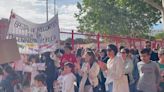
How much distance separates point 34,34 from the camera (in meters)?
9.55

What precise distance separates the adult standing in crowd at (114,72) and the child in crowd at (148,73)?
0.36 m

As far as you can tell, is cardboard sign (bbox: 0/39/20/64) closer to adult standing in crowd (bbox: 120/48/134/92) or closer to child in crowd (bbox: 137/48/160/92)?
child in crowd (bbox: 137/48/160/92)

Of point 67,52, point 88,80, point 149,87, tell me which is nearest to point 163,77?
point 149,87

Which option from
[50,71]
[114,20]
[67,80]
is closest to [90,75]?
[67,80]

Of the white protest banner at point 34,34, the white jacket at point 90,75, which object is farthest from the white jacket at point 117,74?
the white protest banner at point 34,34

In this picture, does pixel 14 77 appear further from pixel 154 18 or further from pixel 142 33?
pixel 142 33

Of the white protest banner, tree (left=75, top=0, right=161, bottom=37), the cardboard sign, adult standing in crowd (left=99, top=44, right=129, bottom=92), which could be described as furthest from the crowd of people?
tree (left=75, top=0, right=161, bottom=37)

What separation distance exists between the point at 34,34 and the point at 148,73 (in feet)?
9.77

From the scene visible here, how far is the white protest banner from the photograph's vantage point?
9031mm

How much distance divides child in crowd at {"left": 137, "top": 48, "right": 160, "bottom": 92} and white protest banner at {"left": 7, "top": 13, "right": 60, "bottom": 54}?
269 centimetres

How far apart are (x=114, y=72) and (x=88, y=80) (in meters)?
0.89

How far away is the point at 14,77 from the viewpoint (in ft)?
27.9

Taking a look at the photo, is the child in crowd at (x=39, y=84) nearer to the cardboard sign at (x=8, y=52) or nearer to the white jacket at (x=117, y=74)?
the white jacket at (x=117, y=74)

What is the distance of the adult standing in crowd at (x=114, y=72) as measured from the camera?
7793 mm
